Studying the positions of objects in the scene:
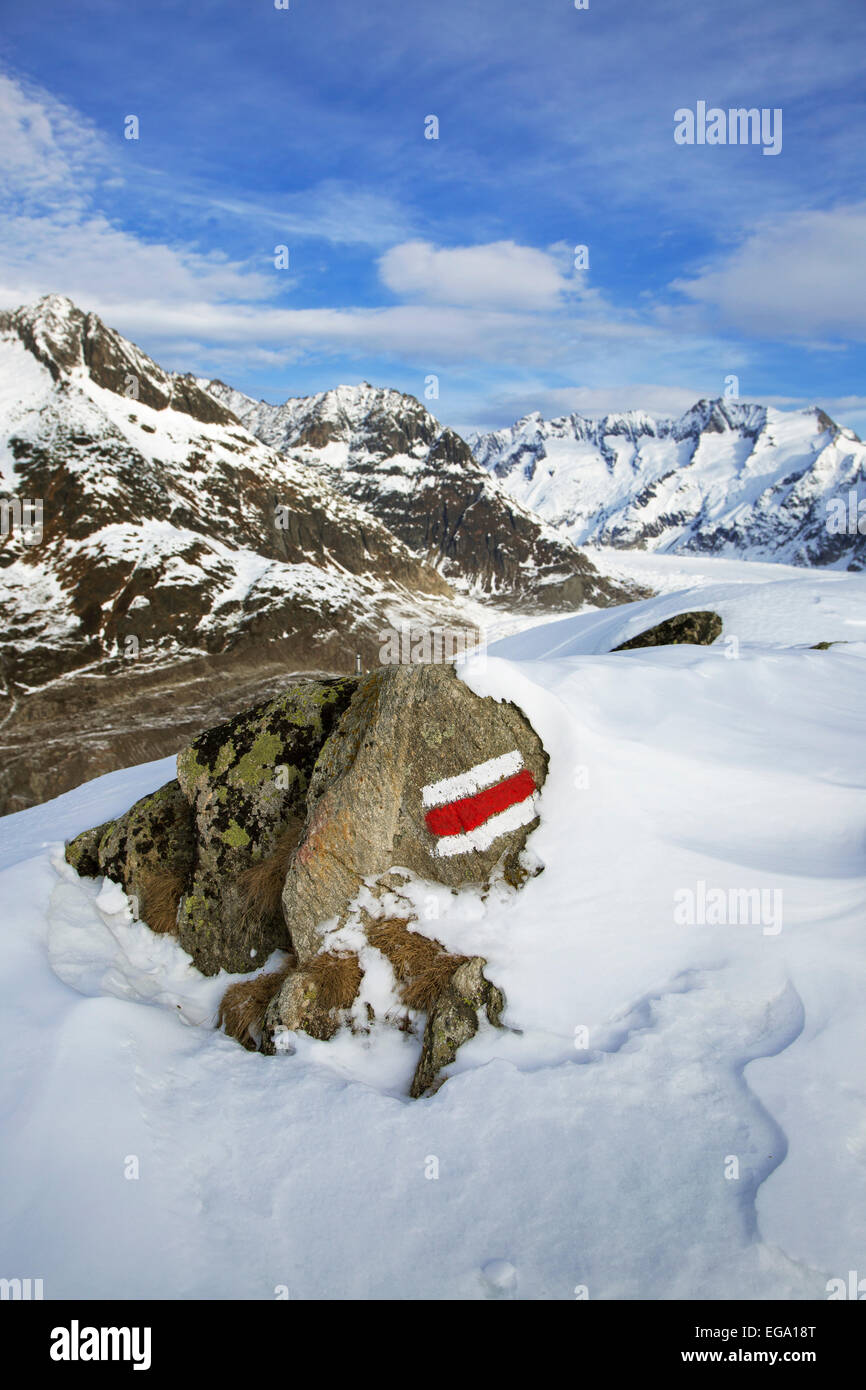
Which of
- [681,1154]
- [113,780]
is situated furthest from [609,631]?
[681,1154]

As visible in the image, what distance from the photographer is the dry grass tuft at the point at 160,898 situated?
8.93 meters

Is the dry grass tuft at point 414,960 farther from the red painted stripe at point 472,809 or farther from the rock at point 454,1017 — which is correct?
the red painted stripe at point 472,809

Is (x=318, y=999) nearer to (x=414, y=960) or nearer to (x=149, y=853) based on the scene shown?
(x=414, y=960)

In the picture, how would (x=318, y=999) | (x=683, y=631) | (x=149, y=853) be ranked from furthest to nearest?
(x=683, y=631), (x=149, y=853), (x=318, y=999)

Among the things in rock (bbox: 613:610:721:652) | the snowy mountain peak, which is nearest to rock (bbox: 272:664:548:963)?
rock (bbox: 613:610:721:652)

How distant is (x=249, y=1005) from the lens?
7398mm

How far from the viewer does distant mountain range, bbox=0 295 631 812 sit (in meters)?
101

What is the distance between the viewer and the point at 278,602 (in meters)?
134

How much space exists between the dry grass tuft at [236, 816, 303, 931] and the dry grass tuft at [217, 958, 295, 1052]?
622 millimetres

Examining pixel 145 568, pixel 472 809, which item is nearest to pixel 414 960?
pixel 472 809

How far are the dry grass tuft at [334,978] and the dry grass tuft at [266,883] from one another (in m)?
0.99

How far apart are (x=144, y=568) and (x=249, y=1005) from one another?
136 m

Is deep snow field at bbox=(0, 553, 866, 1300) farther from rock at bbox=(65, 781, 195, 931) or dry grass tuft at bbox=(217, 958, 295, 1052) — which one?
rock at bbox=(65, 781, 195, 931)
